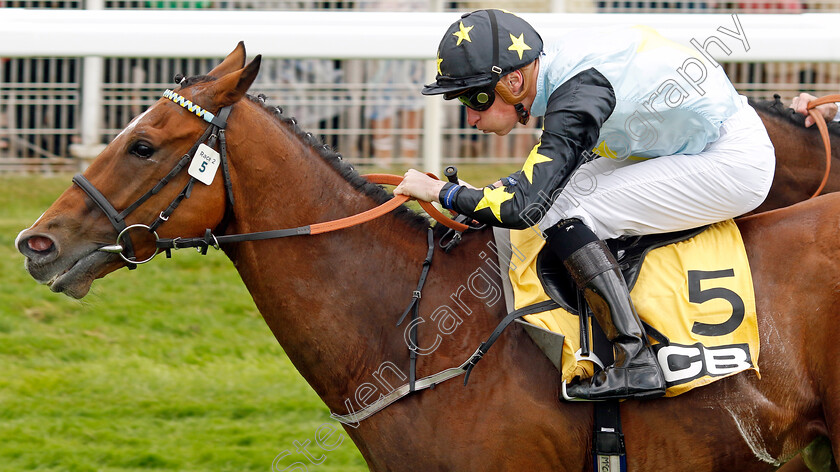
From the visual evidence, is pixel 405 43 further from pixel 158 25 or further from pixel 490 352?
pixel 490 352

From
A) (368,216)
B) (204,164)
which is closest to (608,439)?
(368,216)

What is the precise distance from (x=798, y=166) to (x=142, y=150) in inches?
109

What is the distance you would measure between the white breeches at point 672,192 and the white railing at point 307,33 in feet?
7.47

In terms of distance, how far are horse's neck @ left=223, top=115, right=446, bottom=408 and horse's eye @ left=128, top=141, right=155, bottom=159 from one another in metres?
0.32

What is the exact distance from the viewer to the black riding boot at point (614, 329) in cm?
306

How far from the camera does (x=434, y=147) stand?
287 inches

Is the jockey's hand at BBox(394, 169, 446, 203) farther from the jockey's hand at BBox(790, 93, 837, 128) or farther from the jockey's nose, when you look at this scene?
the jockey's hand at BBox(790, 93, 837, 128)

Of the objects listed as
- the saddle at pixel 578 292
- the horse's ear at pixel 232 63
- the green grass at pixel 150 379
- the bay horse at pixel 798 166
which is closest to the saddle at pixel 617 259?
the saddle at pixel 578 292

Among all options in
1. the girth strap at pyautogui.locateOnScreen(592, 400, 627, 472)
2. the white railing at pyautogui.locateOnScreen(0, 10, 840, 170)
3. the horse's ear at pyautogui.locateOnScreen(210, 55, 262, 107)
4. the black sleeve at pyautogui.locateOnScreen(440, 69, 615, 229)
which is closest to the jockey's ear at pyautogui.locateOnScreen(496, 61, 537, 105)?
the black sleeve at pyautogui.locateOnScreen(440, 69, 615, 229)

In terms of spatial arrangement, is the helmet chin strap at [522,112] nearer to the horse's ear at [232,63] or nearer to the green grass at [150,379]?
the horse's ear at [232,63]

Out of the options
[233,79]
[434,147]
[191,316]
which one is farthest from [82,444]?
[434,147]

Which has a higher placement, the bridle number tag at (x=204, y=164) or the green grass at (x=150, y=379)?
the bridle number tag at (x=204, y=164)

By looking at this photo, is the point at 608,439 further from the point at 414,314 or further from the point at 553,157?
the point at 553,157

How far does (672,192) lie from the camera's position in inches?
127
